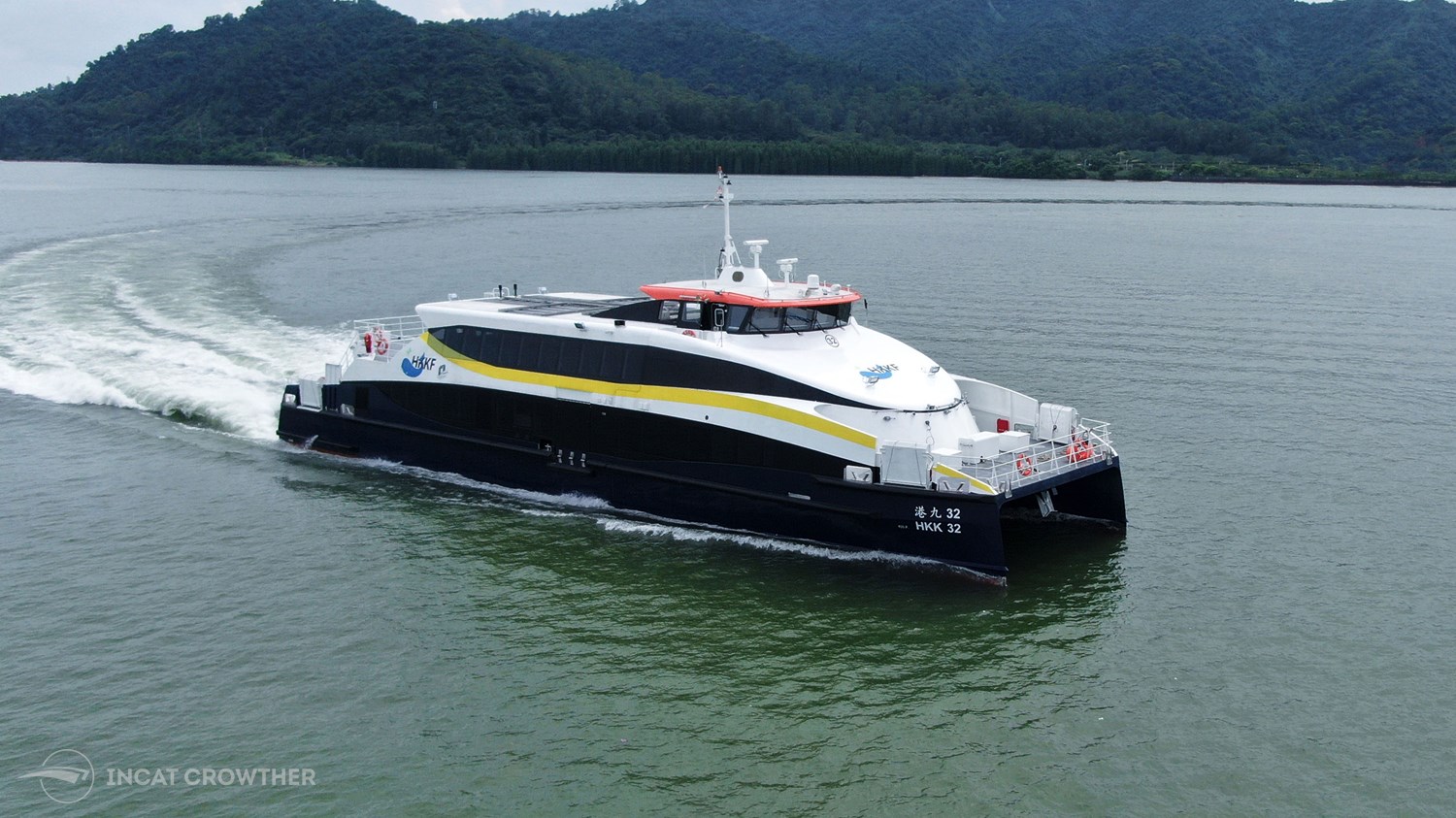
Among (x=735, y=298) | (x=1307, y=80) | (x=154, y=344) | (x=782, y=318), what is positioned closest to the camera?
(x=735, y=298)

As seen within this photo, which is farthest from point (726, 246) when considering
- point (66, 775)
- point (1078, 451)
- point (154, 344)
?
point (154, 344)

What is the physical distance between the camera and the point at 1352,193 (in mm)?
110812

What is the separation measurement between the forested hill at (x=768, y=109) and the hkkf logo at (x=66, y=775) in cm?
11693

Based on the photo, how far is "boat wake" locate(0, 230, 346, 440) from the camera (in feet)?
95.9

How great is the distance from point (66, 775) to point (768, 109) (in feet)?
461

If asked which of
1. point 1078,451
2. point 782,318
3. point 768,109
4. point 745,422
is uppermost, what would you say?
point 768,109

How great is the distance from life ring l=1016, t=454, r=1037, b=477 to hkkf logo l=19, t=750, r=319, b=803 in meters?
11.7

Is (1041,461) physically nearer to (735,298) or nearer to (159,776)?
(735,298)

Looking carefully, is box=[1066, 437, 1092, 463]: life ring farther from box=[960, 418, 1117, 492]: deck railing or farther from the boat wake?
the boat wake

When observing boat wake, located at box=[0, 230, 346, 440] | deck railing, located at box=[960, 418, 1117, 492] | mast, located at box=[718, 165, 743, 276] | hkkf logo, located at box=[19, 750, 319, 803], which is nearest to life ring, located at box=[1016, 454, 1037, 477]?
deck railing, located at box=[960, 418, 1117, 492]

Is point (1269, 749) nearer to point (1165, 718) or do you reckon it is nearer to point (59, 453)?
point (1165, 718)

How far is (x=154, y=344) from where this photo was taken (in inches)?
1320

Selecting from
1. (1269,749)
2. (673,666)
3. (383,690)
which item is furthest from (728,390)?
(1269,749)

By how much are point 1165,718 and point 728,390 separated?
9.07m
